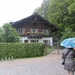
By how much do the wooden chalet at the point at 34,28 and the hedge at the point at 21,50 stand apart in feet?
73.5

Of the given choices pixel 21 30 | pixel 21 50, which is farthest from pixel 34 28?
pixel 21 50

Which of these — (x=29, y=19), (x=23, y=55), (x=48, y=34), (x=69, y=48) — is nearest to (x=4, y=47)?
(x=23, y=55)

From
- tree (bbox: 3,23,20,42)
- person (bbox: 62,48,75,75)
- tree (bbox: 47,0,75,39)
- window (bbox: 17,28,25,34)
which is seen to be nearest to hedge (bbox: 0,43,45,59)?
tree (bbox: 3,23,20,42)

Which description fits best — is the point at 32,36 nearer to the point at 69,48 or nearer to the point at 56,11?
the point at 56,11

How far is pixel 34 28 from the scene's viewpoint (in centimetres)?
4916

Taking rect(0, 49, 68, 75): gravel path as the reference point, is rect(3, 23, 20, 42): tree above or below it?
above

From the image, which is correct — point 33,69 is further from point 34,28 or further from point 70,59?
point 34,28

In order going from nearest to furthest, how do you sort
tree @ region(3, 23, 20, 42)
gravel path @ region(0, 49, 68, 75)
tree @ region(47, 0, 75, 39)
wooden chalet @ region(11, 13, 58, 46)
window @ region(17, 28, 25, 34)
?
gravel path @ region(0, 49, 68, 75), tree @ region(3, 23, 20, 42), tree @ region(47, 0, 75, 39), wooden chalet @ region(11, 13, 58, 46), window @ region(17, 28, 25, 34)

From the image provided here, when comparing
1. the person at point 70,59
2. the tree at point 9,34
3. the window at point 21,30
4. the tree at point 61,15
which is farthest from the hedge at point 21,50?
the window at point 21,30

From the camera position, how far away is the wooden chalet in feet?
157

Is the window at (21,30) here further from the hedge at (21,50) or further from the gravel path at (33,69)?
the gravel path at (33,69)

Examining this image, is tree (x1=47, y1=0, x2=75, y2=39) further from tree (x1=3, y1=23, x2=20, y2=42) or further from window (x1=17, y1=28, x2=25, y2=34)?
tree (x1=3, y1=23, x2=20, y2=42)

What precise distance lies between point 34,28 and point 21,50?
81.7 ft

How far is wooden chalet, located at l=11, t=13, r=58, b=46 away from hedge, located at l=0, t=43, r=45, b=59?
22409 mm
